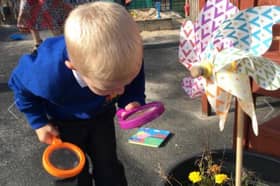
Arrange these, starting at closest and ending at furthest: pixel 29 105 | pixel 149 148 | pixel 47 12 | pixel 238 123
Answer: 1. pixel 238 123
2. pixel 29 105
3. pixel 149 148
4. pixel 47 12

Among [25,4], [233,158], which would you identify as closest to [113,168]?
[233,158]

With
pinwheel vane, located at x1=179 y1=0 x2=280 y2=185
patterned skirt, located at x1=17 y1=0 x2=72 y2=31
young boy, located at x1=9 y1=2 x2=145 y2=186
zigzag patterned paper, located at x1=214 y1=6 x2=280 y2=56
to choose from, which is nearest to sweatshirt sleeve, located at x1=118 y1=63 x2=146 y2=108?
young boy, located at x1=9 y1=2 x2=145 y2=186

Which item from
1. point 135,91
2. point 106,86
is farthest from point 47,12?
point 106,86

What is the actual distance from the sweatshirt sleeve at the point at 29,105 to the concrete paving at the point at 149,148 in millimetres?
558

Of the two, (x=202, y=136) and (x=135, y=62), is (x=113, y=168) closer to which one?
(x=135, y=62)

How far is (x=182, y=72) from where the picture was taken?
405 centimetres

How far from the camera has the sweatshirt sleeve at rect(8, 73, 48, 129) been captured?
1.60 m

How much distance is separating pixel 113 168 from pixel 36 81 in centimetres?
62

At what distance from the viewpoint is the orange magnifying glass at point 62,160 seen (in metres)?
1.45

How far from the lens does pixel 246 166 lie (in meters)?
1.80

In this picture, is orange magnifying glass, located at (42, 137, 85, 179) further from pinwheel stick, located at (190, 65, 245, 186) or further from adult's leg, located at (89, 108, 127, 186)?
pinwheel stick, located at (190, 65, 245, 186)

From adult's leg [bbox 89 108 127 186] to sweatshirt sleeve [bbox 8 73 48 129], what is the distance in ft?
0.80

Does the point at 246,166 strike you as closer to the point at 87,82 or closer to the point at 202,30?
the point at 202,30

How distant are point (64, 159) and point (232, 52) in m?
0.74
